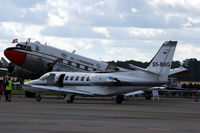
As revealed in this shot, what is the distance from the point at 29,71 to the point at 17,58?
2.29 m

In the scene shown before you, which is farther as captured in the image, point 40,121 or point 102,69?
point 102,69

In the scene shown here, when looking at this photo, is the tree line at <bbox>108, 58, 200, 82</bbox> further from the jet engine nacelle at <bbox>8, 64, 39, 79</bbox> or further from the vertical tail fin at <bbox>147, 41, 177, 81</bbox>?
the vertical tail fin at <bbox>147, 41, 177, 81</bbox>

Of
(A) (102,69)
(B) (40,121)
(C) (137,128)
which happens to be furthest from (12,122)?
(A) (102,69)

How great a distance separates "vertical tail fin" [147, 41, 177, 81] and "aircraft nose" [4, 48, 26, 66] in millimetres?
16367

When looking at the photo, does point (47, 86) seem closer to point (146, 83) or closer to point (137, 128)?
point (146, 83)

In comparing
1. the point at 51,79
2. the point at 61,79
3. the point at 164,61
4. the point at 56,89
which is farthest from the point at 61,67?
the point at 164,61

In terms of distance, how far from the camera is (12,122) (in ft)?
70.9

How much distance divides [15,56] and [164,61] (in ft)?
58.8

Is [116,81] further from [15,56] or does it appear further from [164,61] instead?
[15,56]

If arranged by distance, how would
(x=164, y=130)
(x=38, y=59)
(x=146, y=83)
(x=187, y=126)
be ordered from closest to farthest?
1. (x=164, y=130)
2. (x=187, y=126)
3. (x=146, y=83)
4. (x=38, y=59)

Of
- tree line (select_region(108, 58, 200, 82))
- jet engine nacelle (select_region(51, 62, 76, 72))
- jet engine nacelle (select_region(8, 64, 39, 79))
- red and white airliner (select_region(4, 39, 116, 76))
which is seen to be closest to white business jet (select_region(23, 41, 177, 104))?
red and white airliner (select_region(4, 39, 116, 76))

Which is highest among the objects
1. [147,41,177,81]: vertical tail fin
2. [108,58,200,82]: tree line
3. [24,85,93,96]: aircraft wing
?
[108,58,200,82]: tree line

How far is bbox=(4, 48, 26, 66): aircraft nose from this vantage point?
2096 inches

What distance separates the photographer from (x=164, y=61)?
1629 inches
